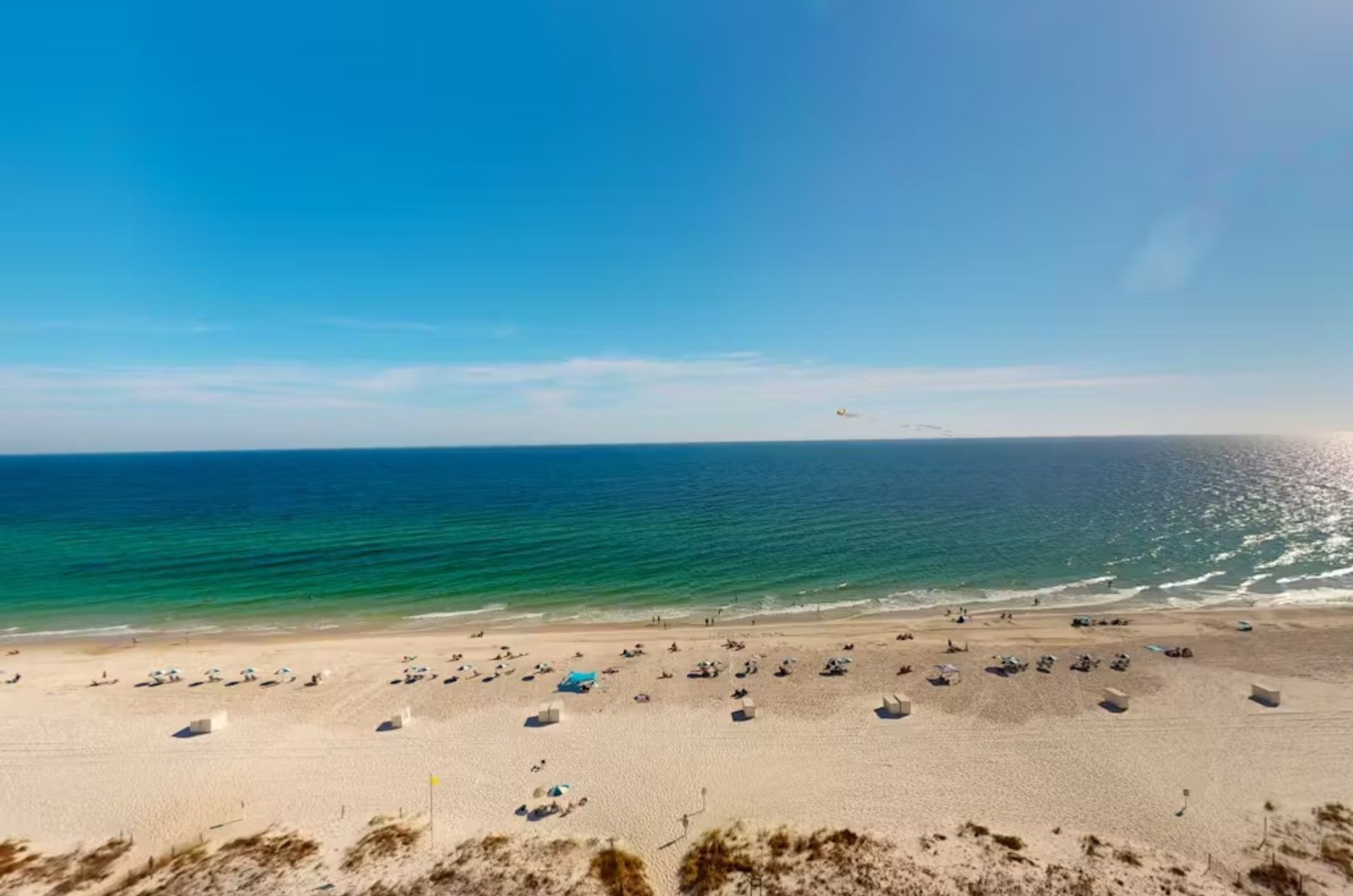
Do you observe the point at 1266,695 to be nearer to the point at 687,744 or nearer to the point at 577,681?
the point at 687,744

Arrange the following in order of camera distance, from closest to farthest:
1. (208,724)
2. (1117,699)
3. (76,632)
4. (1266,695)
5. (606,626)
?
1. (208,724)
2. (1117,699)
3. (1266,695)
4. (76,632)
5. (606,626)

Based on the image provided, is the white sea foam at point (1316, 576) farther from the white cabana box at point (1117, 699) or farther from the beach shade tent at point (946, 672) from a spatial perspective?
the beach shade tent at point (946, 672)

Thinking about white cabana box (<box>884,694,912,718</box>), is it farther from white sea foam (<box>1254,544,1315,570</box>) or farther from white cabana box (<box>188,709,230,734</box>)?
white sea foam (<box>1254,544,1315,570</box>)

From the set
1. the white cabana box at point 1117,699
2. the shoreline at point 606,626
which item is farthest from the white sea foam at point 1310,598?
the white cabana box at point 1117,699

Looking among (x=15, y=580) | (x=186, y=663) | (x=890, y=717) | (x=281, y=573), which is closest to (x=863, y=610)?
(x=890, y=717)

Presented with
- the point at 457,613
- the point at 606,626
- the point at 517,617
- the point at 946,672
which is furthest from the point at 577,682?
the point at 946,672

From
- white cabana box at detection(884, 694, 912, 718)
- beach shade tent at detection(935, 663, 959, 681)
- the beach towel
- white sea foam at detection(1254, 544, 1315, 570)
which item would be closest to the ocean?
white sea foam at detection(1254, 544, 1315, 570)
